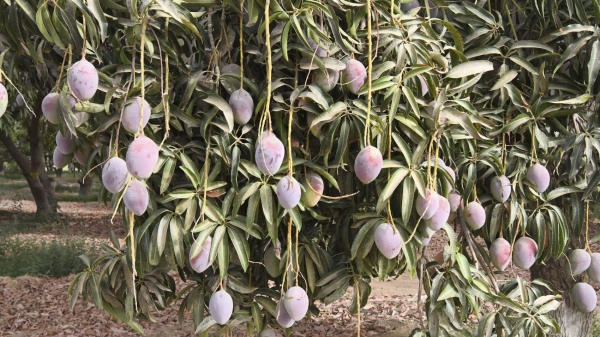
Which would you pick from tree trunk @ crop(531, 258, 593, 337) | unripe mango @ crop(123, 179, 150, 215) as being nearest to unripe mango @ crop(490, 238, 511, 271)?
tree trunk @ crop(531, 258, 593, 337)

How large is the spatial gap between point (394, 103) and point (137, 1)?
57cm

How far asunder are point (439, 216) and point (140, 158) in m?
0.67

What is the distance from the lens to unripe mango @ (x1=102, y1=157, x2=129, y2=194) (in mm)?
1154

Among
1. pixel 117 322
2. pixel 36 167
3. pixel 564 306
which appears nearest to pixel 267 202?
pixel 564 306

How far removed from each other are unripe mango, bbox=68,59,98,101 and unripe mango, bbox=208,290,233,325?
517 millimetres

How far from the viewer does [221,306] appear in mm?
1331

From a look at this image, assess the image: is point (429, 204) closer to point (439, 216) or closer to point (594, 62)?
point (439, 216)

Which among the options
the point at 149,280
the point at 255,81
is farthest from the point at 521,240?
the point at 149,280

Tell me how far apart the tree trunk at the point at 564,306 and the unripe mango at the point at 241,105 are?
55.5 inches

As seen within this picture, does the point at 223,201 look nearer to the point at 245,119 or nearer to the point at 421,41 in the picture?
the point at 245,119

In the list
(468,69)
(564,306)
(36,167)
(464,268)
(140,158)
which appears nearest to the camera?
(140,158)

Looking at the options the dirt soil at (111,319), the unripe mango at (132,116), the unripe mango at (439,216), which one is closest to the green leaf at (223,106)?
the unripe mango at (132,116)

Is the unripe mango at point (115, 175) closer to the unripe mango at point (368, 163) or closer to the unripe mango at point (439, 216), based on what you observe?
the unripe mango at point (368, 163)

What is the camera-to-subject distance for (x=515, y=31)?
5.81 ft
